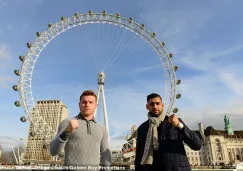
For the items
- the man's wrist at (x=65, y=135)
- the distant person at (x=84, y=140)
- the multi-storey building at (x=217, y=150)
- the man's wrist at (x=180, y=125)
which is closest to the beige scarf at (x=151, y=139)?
the man's wrist at (x=180, y=125)

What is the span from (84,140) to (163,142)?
55.8 inches

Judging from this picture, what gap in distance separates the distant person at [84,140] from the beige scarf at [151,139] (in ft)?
2.40

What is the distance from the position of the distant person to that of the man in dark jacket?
2.75 feet

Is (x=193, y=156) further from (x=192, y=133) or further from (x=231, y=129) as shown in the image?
(x=192, y=133)

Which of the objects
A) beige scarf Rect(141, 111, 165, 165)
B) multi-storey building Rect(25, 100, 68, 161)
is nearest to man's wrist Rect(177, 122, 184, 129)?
beige scarf Rect(141, 111, 165, 165)

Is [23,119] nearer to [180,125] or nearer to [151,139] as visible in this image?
[151,139]

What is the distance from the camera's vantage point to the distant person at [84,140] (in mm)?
3082

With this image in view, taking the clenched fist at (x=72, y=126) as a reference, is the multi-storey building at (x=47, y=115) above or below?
above

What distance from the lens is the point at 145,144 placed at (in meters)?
3.94

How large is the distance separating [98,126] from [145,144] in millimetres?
981

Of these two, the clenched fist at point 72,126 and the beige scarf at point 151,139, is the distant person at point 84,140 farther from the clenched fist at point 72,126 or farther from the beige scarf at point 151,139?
the beige scarf at point 151,139

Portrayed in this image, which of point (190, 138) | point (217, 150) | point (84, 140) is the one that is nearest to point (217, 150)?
point (217, 150)

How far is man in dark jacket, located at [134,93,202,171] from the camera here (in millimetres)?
3715

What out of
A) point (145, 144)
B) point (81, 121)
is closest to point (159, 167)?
point (145, 144)
